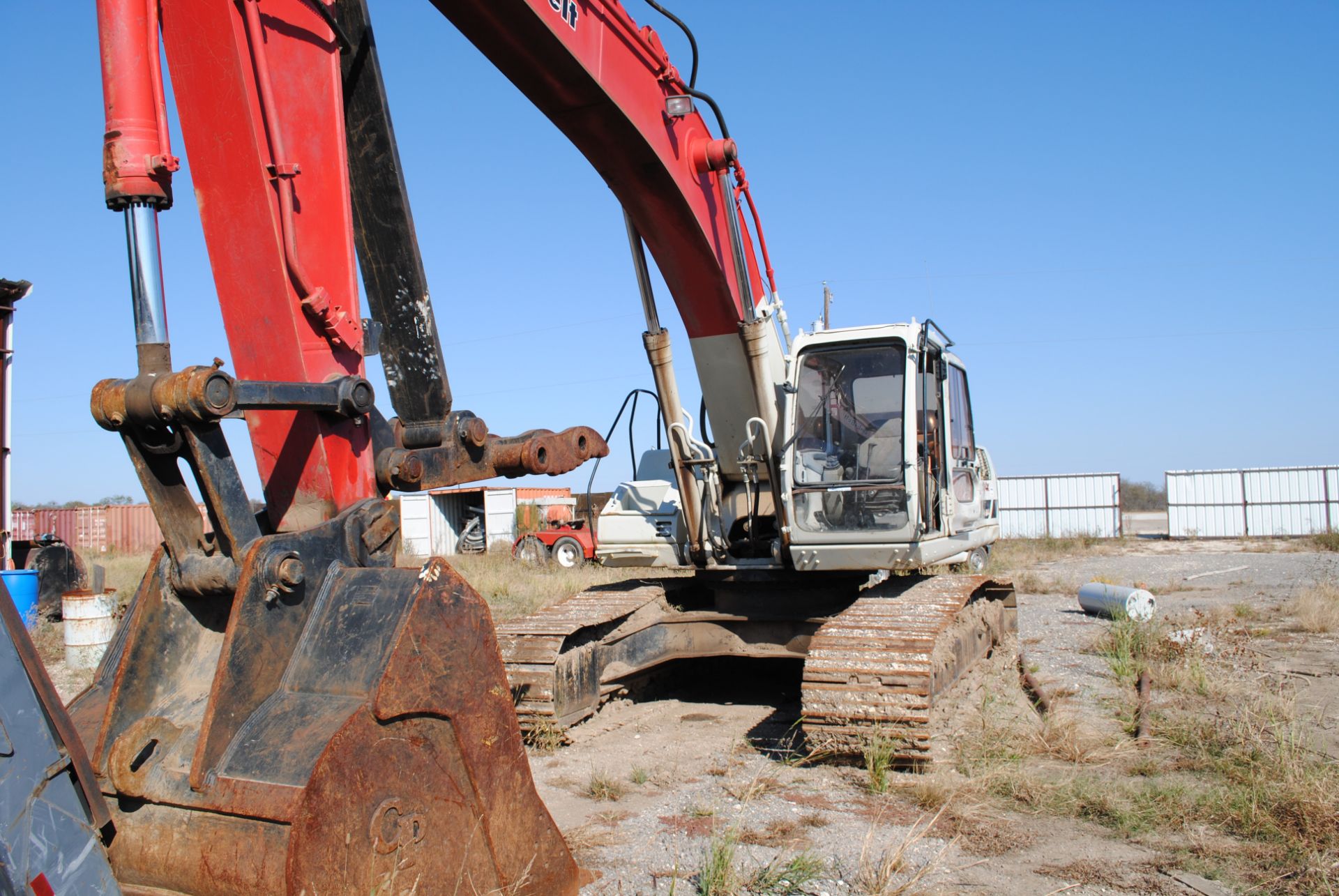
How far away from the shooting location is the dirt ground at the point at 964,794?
3.83 meters

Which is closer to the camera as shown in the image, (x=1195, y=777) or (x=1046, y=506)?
(x=1195, y=777)

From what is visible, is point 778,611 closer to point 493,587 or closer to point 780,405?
point 780,405

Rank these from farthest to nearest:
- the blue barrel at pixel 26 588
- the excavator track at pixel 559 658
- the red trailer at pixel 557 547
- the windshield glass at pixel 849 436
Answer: the red trailer at pixel 557 547
the blue barrel at pixel 26 588
the windshield glass at pixel 849 436
the excavator track at pixel 559 658

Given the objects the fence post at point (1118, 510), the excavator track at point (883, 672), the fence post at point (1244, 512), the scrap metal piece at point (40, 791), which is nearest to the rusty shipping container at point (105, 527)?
the fence post at point (1118, 510)

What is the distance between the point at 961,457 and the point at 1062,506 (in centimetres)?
2616

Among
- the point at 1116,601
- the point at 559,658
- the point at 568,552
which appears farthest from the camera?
the point at 568,552

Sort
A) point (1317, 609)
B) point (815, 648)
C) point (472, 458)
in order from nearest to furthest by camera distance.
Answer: point (472, 458) → point (815, 648) → point (1317, 609)

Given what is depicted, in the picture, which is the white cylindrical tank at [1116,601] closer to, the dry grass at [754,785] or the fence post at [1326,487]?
the dry grass at [754,785]

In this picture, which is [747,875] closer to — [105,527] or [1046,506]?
[1046,506]

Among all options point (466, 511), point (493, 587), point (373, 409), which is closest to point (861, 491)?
point (373, 409)

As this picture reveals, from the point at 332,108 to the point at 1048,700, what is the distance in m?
5.69

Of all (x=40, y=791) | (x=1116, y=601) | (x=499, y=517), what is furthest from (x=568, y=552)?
(x=40, y=791)

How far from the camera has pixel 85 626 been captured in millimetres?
9266

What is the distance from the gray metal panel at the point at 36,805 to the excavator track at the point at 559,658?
344 centimetres
